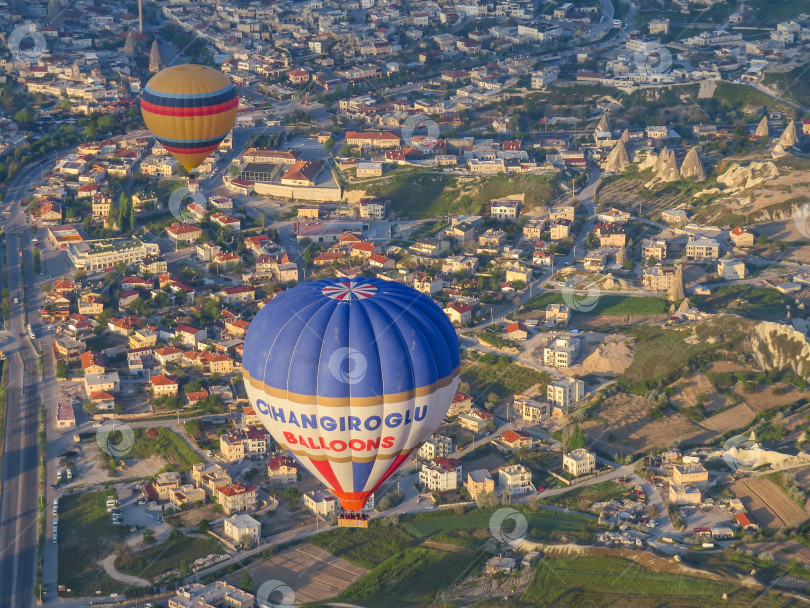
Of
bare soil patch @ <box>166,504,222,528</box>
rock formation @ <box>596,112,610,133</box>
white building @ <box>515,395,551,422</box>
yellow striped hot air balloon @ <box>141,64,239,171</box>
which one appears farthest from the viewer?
rock formation @ <box>596,112,610,133</box>

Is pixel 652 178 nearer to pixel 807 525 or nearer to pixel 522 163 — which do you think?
pixel 522 163

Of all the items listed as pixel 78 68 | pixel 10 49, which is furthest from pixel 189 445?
pixel 10 49

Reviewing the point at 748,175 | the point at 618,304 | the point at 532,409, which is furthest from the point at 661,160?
the point at 532,409

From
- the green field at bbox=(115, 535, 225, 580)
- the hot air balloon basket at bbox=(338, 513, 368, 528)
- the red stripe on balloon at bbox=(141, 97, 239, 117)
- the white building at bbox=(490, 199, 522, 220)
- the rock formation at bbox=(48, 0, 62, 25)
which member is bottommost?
the green field at bbox=(115, 535, 225, 580)

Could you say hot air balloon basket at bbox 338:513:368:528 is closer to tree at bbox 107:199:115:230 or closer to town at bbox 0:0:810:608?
town at bbox 0:0:810:608

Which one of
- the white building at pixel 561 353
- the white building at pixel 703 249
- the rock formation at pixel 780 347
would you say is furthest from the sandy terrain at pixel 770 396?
the white building at pixel 703 249

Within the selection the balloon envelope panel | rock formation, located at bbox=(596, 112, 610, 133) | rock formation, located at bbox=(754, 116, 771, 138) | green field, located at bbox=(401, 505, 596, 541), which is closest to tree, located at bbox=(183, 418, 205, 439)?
green field, located at bbox=(401, 505, 596, 541)

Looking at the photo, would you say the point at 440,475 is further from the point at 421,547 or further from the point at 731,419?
the point at 731,419
